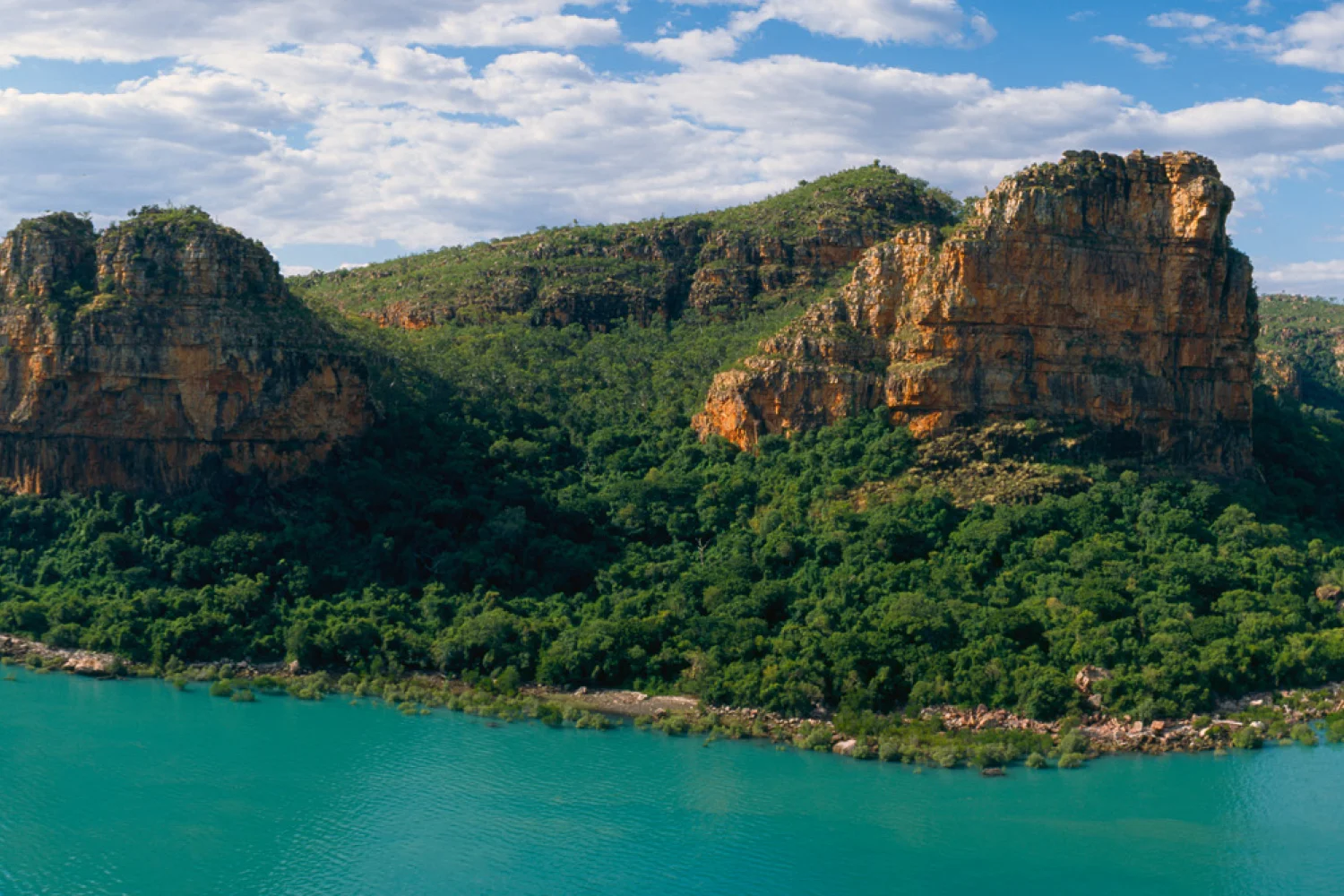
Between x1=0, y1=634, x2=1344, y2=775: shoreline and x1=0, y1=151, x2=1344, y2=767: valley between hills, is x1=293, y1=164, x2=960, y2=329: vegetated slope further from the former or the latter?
x1=0, y1=634, x2=1344, y2=775: shoreline

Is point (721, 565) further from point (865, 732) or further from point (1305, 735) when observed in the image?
point (1305, 735)

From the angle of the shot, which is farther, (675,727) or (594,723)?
(594,723)

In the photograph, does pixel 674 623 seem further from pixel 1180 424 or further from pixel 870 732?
pixel 1180 424

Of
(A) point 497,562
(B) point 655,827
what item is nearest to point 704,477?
(A) point 497,562

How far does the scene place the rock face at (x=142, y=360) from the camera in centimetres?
4662

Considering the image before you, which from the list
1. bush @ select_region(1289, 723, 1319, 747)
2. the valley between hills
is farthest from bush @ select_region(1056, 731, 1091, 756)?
bush @ select_region(1289, 723, 1319, 747)

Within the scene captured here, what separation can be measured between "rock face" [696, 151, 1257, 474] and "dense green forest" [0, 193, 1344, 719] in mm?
1502

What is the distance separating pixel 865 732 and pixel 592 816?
8179mm

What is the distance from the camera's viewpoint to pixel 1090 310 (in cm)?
4647

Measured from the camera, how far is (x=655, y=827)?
3172 cm

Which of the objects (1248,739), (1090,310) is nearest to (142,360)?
(1090,310)

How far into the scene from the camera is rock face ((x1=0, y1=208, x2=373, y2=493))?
153 feet

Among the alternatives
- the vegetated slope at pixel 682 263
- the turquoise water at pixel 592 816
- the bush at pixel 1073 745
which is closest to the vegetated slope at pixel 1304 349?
the vegetated slope at pixel 682 263

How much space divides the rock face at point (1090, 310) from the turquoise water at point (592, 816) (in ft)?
47.3
